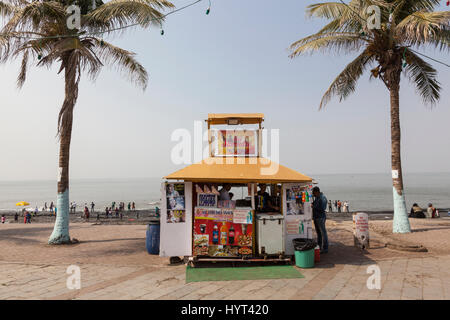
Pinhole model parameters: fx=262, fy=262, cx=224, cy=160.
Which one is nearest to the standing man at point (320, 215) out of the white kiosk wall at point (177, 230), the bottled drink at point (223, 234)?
the bottled drink at point (223, 234)

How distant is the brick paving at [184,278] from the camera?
5391mm

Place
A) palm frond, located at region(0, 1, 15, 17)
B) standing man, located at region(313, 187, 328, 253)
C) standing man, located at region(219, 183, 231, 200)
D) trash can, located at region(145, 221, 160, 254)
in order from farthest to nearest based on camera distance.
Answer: palm frond, located at region(0, 1, 15, 17) < trash can, located at region(145, 221, 160, 254) < standing man, located at region(313, 187, 328, 253) < standing man, located at region(219, 183, 231, 200)

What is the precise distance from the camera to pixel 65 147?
1130cm

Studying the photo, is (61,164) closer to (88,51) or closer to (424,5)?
(88,51)

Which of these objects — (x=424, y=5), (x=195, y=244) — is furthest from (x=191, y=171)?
(x=424, y=5)

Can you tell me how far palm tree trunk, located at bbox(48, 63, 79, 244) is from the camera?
10984mm

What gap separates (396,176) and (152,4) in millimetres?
13231

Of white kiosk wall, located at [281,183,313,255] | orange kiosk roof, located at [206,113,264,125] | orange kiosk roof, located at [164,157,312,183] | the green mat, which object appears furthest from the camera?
orange kiosk roof, located at [206,113,264,125]

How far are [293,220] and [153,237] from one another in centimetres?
479

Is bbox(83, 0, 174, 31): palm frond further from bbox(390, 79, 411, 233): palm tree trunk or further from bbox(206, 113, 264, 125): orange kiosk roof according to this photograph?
bbox(390, 79, 411, 233): palm tree trunk

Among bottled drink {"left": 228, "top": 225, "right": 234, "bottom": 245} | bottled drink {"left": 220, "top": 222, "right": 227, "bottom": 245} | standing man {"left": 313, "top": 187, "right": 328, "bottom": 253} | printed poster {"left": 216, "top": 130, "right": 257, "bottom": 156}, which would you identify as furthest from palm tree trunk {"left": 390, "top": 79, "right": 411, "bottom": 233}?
bottled drink {"left": 220, "top": 222, "right": 227, "bottom": 245}

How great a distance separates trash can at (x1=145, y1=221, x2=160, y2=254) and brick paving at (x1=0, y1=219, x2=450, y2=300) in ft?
1.15

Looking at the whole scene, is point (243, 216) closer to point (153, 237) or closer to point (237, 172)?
point (237, 172)

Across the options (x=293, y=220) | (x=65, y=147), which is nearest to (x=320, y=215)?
(x=293, y=220)
